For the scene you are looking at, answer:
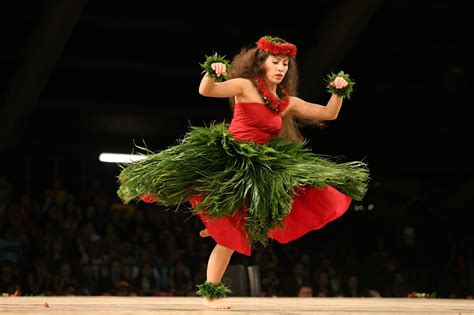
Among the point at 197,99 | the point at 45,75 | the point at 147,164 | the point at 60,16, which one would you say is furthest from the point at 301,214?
the point at 197,99

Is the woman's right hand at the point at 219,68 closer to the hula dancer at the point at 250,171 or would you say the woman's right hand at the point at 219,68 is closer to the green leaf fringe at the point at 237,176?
the hula dancer at the point at 250,171

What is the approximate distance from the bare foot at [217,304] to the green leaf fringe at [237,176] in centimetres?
30

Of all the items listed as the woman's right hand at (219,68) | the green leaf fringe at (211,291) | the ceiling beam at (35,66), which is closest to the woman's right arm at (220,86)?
the woman's right hand at (219,68)

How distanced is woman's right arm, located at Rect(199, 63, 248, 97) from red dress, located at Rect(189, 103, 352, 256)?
7 cm

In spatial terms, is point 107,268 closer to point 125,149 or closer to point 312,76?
point 125,149

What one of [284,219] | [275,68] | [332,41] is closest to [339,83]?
[275,68]

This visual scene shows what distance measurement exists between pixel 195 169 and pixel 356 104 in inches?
226

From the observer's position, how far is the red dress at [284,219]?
A: 11.2 ft

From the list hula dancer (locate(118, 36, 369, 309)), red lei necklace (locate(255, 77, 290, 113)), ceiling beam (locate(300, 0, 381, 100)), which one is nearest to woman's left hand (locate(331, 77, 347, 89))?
hula dancer (locate(118, 36, 369, 309))

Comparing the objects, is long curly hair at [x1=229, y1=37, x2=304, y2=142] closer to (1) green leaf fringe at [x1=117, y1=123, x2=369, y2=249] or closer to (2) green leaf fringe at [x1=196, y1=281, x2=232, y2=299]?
(1) green leaf fringe at [x1=117, y1=123, x2=369, y2=249]

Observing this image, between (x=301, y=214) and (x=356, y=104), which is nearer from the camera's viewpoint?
(x=301, y=214)

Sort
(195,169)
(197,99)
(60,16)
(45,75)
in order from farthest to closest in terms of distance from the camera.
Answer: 1. (197,99)
2. (45,75)
3. (60,16)
4. (195,169)

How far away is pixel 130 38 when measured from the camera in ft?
26.1

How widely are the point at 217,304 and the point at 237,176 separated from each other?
1.88 feet
